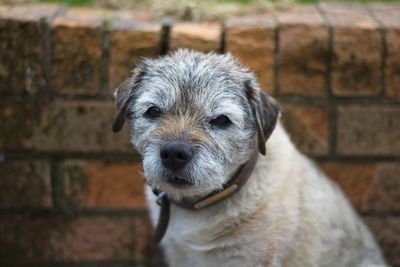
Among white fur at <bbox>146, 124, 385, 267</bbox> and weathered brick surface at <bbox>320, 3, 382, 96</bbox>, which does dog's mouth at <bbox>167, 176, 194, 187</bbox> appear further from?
weathered brick surface at <bbox>320, 3, 382, 96</bbox>

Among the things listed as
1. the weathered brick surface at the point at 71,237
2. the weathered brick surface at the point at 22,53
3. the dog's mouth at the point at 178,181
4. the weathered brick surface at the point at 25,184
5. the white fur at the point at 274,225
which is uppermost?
the weathered brick surface at the point at 22,53

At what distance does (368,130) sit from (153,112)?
1.40 m

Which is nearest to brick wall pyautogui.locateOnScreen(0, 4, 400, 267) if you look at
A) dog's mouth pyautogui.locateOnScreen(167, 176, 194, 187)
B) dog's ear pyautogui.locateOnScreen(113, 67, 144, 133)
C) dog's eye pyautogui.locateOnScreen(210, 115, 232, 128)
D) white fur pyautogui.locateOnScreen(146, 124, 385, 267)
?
white fur pyautogui.locateOnScreen(146, 124, 385, 267)

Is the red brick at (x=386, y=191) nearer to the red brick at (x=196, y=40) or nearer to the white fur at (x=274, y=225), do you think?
the white fur at (x=274, y=225)

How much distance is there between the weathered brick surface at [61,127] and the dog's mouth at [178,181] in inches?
38.0

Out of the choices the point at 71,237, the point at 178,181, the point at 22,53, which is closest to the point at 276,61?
the point at 178,181

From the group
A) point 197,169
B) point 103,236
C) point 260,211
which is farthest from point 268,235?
point 103,236

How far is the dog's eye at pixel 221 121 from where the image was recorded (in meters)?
3.01

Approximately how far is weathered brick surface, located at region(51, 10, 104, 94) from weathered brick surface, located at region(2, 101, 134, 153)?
0.10m

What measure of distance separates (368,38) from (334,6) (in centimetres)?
57

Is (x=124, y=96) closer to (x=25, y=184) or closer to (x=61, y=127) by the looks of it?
(x=61, y=127)

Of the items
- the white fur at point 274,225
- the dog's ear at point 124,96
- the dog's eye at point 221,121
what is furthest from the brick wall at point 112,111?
the dog's eye at point 221,121

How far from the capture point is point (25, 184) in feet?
12.8

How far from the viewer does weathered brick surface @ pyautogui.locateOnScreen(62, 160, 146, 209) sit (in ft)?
12.8
